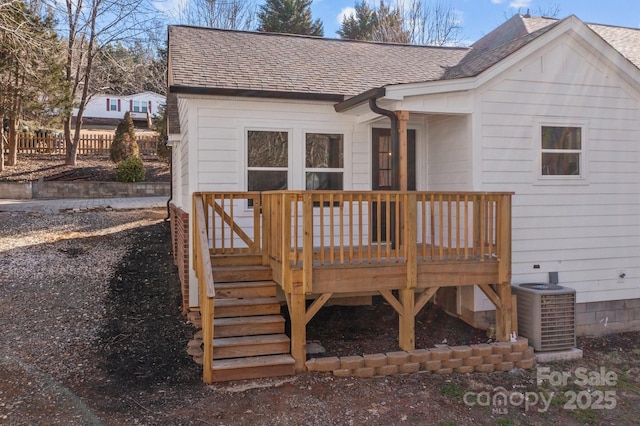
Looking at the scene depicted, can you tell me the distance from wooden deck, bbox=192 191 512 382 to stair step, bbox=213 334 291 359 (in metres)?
0.09

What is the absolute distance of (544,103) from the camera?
7.17 m

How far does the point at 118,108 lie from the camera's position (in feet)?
129

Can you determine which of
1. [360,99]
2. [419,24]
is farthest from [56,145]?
[360,99]

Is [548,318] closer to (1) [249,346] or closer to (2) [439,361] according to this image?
(2) [439,361]

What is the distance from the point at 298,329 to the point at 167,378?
1.43m

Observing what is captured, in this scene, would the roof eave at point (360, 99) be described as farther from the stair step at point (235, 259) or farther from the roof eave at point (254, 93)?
the stair step at point (235, 259)

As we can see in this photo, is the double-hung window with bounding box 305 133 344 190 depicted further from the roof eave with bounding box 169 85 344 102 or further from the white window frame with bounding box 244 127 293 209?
the roof eave with bounding box 169 85 344 102

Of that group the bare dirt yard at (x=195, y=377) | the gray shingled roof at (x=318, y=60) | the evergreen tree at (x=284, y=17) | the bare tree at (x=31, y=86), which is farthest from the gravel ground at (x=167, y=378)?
the evergreen tree at (x=284, y=17)

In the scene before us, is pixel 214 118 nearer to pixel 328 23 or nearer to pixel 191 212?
pixel 191 212

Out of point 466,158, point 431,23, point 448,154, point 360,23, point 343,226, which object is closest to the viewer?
point 343,226

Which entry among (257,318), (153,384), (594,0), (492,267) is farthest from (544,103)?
(594,0)

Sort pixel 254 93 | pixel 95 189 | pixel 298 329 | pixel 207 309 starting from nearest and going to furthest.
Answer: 1. pixel 207 309
2. pixel 298 329
3. pixel 254 93
4. pixel 95 189

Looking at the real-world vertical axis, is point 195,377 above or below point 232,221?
below

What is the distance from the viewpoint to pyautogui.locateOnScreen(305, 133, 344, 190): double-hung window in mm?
7336
